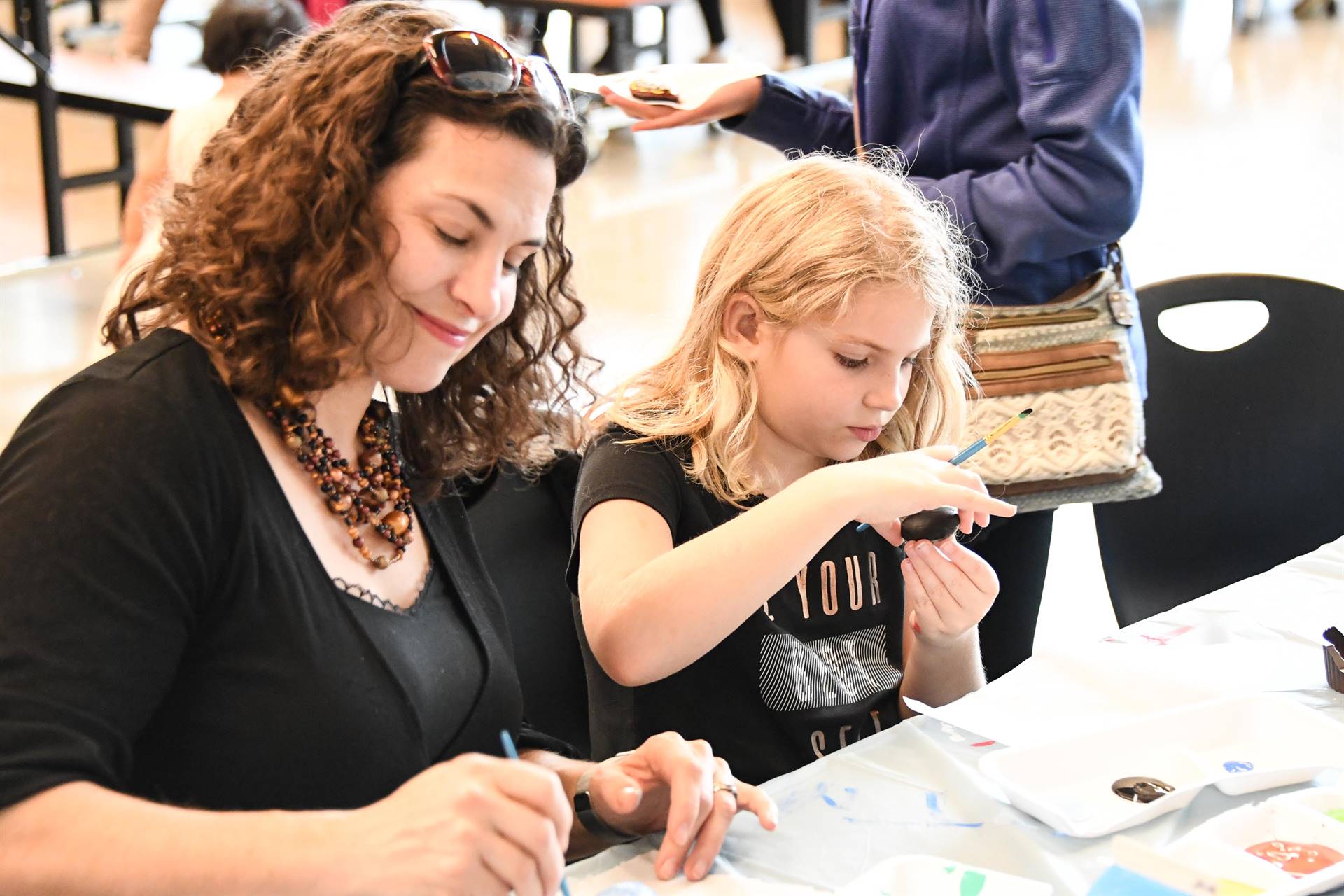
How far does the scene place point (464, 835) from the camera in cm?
89

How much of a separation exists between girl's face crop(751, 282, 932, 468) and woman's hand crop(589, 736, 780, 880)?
0.48 metres

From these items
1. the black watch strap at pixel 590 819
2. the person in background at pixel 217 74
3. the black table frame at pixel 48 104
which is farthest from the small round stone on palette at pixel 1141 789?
the black table frame at pixel 48 104

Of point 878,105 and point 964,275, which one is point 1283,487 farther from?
point 878,105

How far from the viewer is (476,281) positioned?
1141mm

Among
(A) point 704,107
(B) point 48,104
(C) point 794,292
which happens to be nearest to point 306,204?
(C) point 794,292

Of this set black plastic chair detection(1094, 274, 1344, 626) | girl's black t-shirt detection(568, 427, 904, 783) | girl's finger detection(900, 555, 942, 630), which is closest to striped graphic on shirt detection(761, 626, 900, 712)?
girl's black t-shirt detection(568, 427, 904, 783)

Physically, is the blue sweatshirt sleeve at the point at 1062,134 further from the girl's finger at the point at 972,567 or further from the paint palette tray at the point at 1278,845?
the paint palette tray at the point at 1278,845

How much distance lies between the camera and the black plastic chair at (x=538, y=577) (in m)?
1.64

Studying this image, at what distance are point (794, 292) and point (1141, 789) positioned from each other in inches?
24.3

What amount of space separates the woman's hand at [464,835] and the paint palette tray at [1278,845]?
0.47 m

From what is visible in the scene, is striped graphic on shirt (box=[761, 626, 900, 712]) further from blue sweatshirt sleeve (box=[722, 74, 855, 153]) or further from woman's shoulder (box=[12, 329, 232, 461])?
blue sweatshirt sleeve (box=[722, 74, 855, 153])

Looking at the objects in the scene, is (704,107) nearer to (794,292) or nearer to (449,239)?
(794,292)

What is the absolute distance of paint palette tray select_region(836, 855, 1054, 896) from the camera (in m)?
1.07

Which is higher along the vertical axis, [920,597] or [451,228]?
[451,228]
